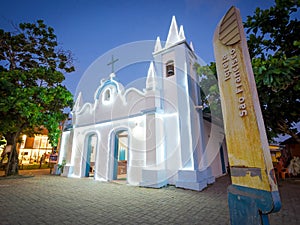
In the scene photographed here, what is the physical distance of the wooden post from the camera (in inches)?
60.3

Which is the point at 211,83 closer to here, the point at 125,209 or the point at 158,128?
the point at 158,128

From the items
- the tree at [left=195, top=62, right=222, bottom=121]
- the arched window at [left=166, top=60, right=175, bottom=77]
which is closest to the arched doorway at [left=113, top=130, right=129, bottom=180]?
the arched window at [left=166, top=60, right=175, bottom=77]

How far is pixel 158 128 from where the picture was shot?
25.9 ft

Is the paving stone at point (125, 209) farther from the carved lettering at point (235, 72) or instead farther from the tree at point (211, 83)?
the tree at point (211, 83)

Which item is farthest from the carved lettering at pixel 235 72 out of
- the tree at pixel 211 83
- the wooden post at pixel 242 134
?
the tree at pixel 211 83

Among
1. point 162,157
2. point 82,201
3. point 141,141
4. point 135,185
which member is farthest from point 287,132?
point 82,201

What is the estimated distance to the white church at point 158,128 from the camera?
24.0ft

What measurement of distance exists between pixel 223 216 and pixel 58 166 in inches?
497

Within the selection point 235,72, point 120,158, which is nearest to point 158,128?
point 235,72

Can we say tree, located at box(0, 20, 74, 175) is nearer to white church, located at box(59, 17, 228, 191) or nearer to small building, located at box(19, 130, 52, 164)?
white church, located at box(59, 17, 228, 191)

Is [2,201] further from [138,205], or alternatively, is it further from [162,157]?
[162,157]

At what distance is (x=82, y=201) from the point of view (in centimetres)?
508

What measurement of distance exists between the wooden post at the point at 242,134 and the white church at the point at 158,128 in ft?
17.6

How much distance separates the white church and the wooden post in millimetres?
5366
